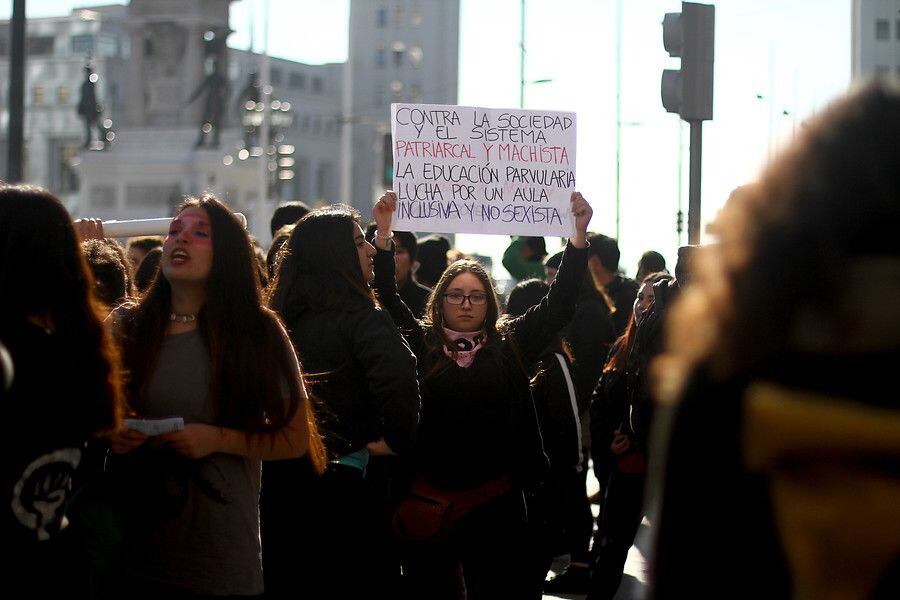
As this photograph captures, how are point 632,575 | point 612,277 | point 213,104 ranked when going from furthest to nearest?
1. point 213,104
2. point 612,277
3. point 632,575

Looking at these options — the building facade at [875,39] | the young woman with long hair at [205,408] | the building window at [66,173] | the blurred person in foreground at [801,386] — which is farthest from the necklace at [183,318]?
the building window at [66,173]

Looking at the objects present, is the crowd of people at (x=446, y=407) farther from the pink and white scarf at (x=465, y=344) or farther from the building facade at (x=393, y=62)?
the building facade at (x=393, y=62)

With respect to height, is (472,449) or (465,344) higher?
(465,344)

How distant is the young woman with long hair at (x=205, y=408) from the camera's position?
409 centimetres

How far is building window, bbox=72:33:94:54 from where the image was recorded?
96.5m

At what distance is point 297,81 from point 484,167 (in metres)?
104

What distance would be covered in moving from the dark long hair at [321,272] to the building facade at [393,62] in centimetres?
9631

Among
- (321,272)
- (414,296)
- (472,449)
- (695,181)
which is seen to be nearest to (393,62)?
(695,181)

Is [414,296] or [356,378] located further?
[414,296]

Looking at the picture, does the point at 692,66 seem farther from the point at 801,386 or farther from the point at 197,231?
the point at 801,386

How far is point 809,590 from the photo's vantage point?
1788 mm

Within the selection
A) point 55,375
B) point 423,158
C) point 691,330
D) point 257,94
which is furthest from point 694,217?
point 257,94

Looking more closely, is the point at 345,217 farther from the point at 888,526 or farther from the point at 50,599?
the point at 888,526

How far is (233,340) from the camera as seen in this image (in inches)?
168
